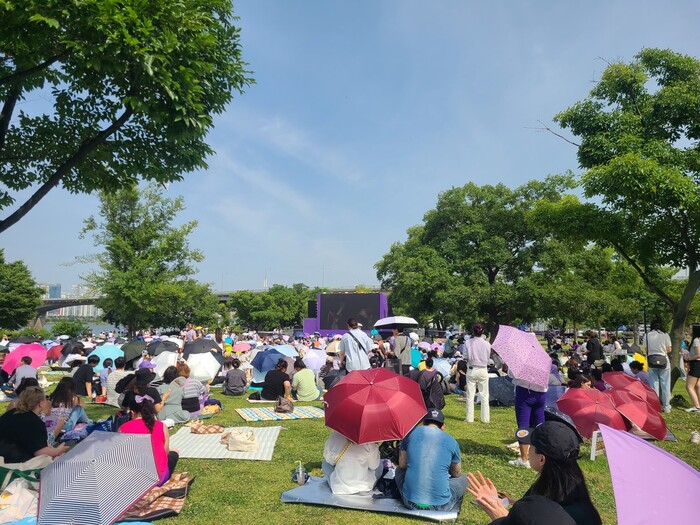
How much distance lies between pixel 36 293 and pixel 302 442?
46.5 meters

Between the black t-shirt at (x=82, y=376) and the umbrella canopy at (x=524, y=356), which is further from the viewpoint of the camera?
the black t-shirt at (x=82, y=376)

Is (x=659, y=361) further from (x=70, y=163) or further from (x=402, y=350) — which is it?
(x=70, y=163)

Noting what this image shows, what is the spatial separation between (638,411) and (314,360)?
10117mm

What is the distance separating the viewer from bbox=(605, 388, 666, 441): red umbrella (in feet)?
20.9

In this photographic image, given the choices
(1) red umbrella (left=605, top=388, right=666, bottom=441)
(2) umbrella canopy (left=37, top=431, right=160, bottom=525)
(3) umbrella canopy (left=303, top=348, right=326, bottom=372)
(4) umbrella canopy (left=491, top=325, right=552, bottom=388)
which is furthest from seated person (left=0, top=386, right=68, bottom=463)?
(3) umbrella canopy (left=303, top=348, right=326, bottom=372)

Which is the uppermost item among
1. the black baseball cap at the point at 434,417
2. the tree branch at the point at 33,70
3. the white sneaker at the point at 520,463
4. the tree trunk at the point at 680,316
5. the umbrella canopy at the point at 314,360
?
the tree branch at the point at 33,70

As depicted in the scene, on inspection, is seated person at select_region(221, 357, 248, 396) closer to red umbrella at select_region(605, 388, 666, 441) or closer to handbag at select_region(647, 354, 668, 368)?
red umbrella at select_region(605, 388, 666, 441)

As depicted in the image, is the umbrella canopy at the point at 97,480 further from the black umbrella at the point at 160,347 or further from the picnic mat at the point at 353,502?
the black umbrella at the point at 160,347

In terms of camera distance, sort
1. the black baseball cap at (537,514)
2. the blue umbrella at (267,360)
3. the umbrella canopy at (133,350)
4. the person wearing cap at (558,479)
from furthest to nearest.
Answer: the blue umbrella at (267,360)
the umbrella canopy at (133,350)
the person wearing cap at (558,479)
the black baseball cap at (537,514)

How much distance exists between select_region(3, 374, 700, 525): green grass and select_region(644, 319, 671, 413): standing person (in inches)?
24.0

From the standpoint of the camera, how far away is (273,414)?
9805 mm

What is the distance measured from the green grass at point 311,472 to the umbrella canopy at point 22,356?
6.88 m

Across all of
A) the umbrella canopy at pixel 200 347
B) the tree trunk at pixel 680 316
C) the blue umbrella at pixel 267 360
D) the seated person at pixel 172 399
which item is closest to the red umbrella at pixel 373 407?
the seated person at pixel 172 399

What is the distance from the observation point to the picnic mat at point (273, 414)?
951cm
